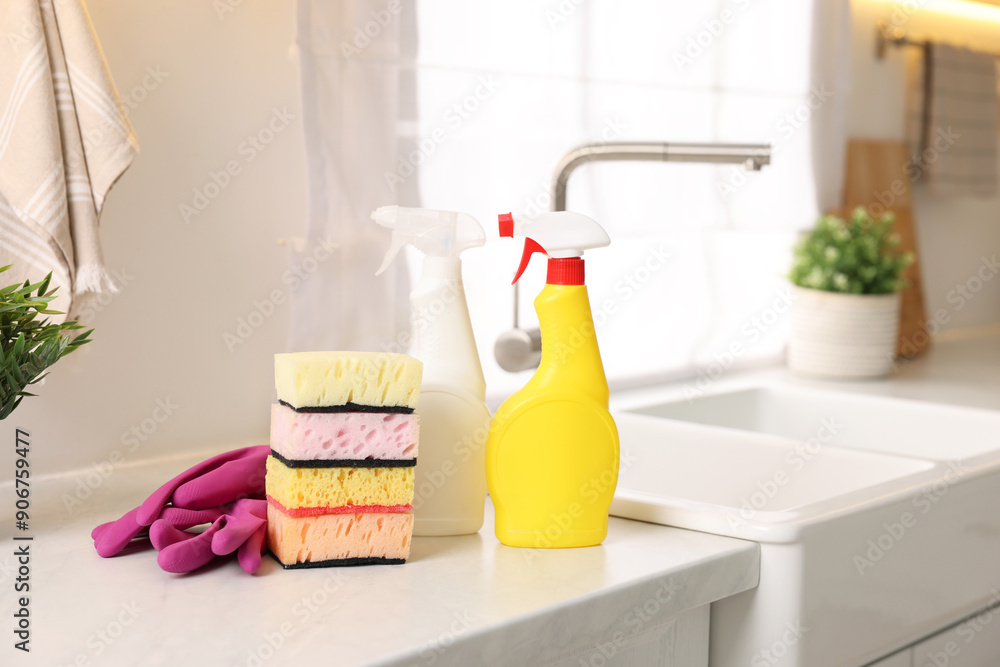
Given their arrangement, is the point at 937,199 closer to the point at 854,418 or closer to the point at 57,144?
the point at 854,418

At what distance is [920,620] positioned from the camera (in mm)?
1028

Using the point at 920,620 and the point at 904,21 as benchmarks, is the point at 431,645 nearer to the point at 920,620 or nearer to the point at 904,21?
the point at 920,620

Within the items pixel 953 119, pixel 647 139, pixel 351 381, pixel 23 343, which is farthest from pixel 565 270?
pixel 953 119

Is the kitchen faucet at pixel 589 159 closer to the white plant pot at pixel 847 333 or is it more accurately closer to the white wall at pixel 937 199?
the white plant pot at pixel 847 333

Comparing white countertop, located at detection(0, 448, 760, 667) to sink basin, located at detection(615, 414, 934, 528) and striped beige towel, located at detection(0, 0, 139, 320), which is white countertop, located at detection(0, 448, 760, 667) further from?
sink basin, located at detection(615, 414, 934, 528)

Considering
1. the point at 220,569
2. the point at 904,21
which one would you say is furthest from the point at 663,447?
the point at 904,21

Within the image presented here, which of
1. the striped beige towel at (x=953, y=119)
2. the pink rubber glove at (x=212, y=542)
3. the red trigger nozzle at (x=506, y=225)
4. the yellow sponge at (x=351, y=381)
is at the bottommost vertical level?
the pink rubber glove at (x=212, y=542)

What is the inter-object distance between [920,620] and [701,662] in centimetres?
29

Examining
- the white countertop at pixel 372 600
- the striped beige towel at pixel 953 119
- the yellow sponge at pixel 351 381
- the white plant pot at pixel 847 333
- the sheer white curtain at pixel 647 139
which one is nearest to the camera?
the white countertop at pixel 372 600

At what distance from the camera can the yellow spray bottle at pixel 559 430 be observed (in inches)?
32.8

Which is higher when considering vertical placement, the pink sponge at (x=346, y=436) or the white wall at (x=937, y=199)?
the white wall at (x=937, y=199)

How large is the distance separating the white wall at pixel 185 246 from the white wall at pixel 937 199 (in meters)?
1.42

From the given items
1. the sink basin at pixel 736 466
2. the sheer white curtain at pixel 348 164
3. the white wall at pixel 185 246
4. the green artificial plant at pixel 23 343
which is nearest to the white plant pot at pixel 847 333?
the sink basin at pixel 736 466

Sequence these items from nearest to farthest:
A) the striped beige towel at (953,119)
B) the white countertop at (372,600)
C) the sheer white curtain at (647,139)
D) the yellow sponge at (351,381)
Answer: the white countertop at (372,600)
the yellow sponge at (351,381)
the sheer white curtain at (647,139)
the striped beige towel at (953,119)
